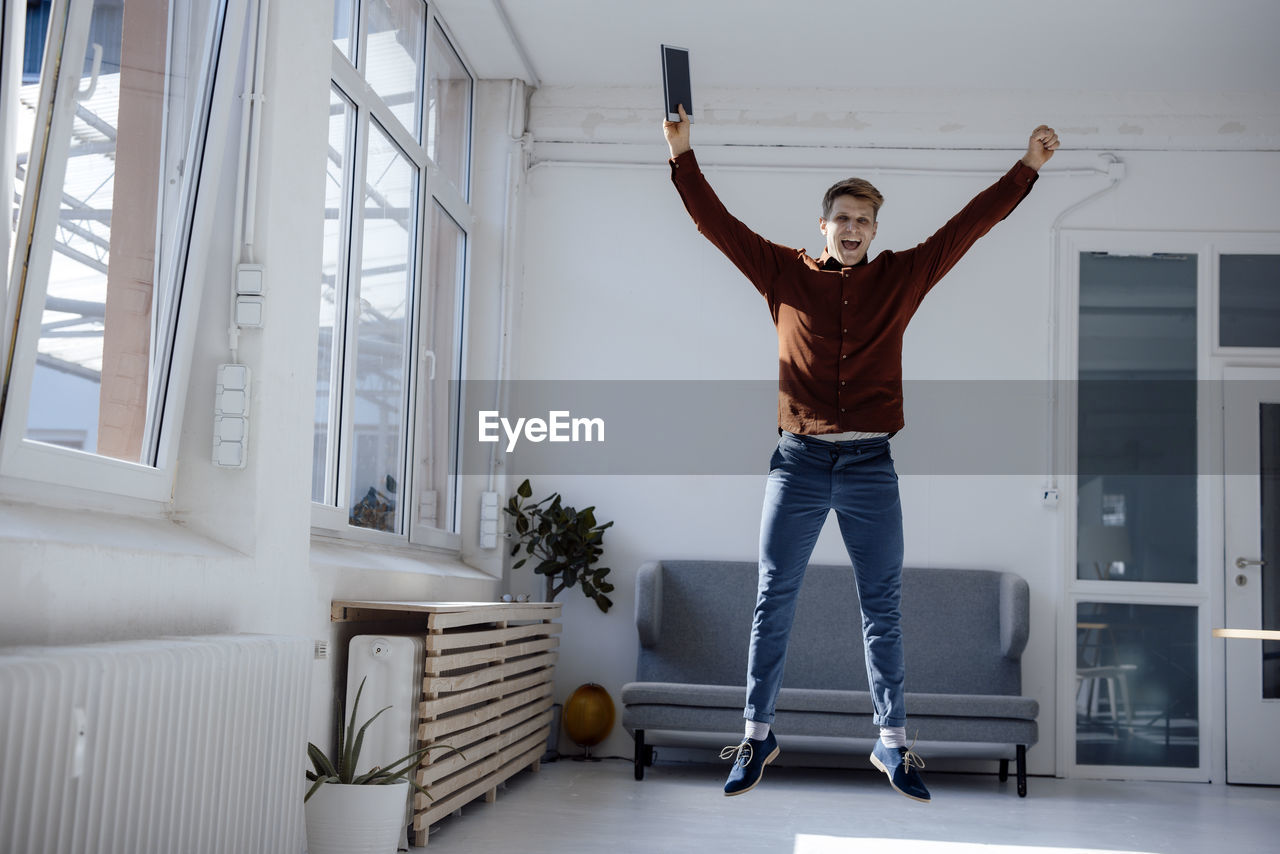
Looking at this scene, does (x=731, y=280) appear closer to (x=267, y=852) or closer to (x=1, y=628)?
(x=267, y=852)

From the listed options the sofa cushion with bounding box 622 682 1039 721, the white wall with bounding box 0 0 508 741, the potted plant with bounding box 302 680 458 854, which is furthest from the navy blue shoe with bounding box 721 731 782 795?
the sofa cushion with bounding box 622 682 1039 721

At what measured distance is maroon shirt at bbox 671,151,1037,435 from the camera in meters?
2.94

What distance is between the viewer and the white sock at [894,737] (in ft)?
9.77

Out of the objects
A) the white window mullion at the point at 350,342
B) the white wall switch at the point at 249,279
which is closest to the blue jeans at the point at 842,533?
the white wall switch at the point at 249,279

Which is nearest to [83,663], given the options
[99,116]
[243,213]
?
[99,116]

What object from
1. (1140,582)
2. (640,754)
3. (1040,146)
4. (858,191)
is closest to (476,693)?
(640,754)

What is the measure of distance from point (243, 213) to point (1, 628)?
4.50ft

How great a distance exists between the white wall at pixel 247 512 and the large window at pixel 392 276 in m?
0.43

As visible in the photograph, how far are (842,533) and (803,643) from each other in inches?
111

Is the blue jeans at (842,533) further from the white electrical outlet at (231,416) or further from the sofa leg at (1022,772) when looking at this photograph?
the sofa leg at (1022,772)

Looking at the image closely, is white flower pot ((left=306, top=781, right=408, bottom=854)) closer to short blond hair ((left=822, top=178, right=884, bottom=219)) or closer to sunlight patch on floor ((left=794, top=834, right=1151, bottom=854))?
sunlight patch on floor ((left=794, top=834, right=1151, bottom=854))

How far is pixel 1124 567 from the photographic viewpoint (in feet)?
19.1

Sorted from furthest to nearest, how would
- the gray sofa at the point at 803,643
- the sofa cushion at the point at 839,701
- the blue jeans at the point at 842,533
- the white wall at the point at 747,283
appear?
1. the white wall at the point at 747,283
2. the gray sofa at the point at 803,643
3. the sofa cushion at the point at 839,701
4. the blue jeans at the point at 842,533

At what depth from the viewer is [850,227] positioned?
9.75ft
